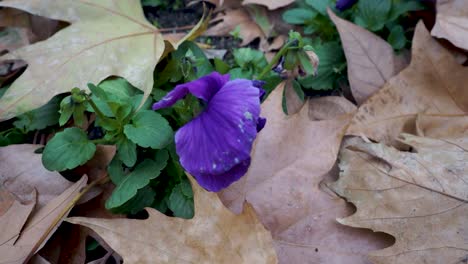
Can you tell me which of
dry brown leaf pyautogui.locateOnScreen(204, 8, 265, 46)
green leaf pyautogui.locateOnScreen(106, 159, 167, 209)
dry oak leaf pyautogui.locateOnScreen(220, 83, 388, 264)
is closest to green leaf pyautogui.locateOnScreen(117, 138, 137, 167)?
green leaf pyautogui.locateOnScreen(106, 159, 167, 209)

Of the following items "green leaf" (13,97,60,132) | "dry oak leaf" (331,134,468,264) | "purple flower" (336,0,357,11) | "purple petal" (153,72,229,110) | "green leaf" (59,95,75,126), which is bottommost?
"dry oak leaf" (331,134,468,264)

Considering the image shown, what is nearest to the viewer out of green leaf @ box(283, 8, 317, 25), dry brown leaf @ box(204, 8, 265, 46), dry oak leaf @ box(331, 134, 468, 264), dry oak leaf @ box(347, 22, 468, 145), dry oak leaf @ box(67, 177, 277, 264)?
dry oak leaf @ box(67, 177, 277, 264)

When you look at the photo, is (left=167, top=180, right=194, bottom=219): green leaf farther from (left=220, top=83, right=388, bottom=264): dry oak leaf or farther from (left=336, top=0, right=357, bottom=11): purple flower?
(left=336, top=0, right=357, bottom=11): purple flower

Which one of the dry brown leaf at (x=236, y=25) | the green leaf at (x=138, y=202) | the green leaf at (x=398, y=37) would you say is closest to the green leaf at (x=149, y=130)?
the green leaf at (x=138, y=202)

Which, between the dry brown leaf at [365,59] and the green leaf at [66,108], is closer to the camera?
the green leaf at [66,108]

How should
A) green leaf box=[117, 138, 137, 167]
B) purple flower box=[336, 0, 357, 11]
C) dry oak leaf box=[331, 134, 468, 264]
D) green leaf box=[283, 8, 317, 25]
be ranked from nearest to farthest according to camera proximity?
dry oak leaf box=[331, 134, 468, 264], green leaf box=[117, 138, 137, 167], purple flower box=[336, 0, 357, 11], green leaf box=[283, 8, 317, 25]

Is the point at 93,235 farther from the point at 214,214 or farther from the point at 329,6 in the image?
the point at 329,6

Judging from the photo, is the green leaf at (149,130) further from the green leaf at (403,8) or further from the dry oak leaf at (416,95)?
the green leaf at (403,8)
